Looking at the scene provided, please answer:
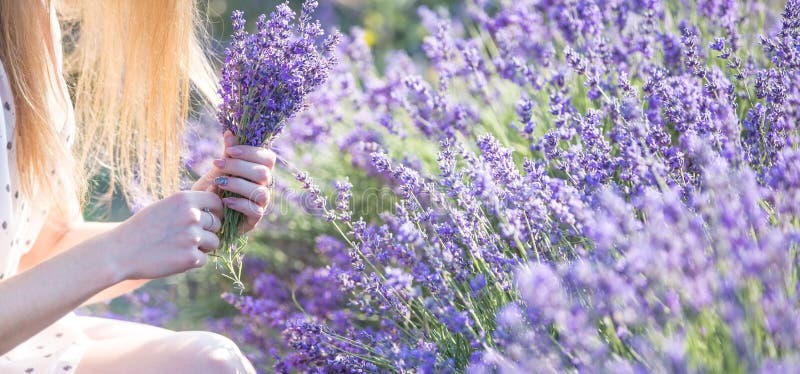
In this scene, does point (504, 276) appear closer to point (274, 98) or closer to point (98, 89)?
point (274, 98)

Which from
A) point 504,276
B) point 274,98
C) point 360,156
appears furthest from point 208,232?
point 360,156

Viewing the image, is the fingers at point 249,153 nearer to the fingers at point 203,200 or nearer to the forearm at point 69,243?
the fingers at point 203,200

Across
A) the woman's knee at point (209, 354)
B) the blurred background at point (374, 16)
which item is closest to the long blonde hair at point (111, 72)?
the woman's knee at point (209, 354)

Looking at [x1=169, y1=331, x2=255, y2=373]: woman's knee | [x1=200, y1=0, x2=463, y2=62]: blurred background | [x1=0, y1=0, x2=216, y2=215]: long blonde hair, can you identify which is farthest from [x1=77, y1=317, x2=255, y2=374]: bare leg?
[x1=200, y1=0, x2=463, y2=62]: blurred background

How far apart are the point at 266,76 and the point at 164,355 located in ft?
1.88

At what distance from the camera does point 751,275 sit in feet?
2.95

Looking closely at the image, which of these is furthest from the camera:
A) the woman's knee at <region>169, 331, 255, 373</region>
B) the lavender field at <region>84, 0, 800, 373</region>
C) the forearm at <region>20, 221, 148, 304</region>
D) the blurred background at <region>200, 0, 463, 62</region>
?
the blurred background at <region>200, 0, 463, 62</region>

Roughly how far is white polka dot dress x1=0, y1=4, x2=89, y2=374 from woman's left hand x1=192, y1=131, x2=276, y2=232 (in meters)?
0.46

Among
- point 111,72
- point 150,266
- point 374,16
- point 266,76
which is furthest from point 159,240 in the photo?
point 374,16

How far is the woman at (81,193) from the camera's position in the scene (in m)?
1.31

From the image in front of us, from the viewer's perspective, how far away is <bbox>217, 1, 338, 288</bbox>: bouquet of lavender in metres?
1.42

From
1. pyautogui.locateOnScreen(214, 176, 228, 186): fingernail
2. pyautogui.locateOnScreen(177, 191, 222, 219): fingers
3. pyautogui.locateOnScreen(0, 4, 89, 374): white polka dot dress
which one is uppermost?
pyautogui.locateOnScreen(214, 176, 228, 186): fingernail

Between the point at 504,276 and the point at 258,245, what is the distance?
1.54 metres

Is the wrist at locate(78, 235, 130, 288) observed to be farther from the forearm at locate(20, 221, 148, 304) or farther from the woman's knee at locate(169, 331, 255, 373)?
the forearm at locate(20, 221, 148, 304)
